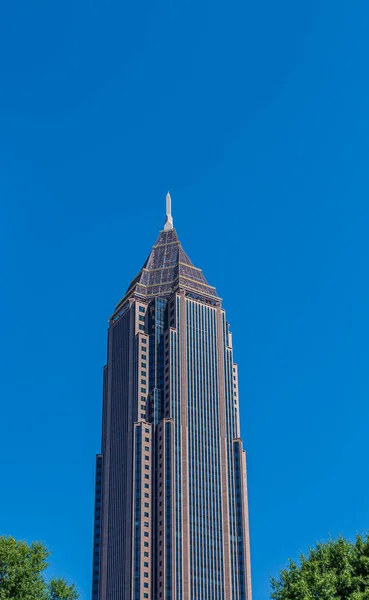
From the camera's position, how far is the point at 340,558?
8100cm

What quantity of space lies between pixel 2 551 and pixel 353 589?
95.5ft

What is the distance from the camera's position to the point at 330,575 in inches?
3078

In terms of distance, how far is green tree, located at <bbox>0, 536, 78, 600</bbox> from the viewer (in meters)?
83.4

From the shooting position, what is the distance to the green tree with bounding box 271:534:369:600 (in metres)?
76.8

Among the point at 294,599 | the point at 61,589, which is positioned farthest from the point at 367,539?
the point at 61,589

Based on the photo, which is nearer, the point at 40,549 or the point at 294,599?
the point at 294,599

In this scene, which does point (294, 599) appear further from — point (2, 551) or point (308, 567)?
point (2, 551)

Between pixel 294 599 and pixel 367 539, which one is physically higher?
pixel 367 539

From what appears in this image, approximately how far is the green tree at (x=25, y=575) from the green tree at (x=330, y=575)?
18646 millimetres

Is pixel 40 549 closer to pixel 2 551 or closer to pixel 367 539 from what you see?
pixel 2 551

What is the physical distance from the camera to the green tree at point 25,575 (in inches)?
3282

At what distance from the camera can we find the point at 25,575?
83938 millimetres

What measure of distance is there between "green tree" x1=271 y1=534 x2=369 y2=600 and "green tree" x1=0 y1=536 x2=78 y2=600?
18.6 metres

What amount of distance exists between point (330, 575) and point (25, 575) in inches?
999
